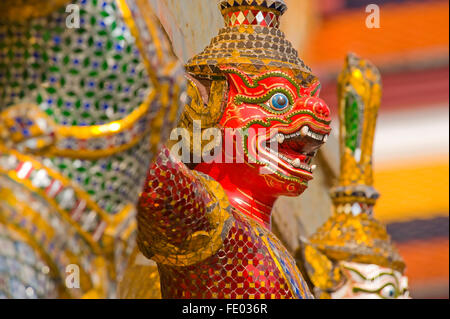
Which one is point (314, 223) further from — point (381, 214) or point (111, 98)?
point (111, 98)

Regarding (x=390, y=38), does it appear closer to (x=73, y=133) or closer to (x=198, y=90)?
(x=198, y=90)

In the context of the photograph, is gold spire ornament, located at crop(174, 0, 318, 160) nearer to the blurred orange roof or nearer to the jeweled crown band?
the jeweled crown band

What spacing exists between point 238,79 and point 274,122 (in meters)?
0.07

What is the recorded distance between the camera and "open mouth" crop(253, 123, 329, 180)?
4.39ft

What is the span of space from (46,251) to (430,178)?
296 cm

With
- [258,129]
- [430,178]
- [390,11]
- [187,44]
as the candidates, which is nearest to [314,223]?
[187,44]

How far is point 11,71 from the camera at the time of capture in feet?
2.57

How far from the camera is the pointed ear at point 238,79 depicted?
1.35m

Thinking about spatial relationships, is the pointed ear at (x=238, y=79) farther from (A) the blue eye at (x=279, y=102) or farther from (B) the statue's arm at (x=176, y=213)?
(B) the statue's arm at (x=176, y=213)

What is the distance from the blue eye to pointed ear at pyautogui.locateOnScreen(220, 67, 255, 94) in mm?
31

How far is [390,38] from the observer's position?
13.3ft

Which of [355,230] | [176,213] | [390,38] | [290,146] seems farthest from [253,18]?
[390,38]

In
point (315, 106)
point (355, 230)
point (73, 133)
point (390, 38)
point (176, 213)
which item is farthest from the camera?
point (390, 38)

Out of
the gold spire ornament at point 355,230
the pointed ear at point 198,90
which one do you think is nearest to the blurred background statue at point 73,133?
the pointed ear at point 198,90
